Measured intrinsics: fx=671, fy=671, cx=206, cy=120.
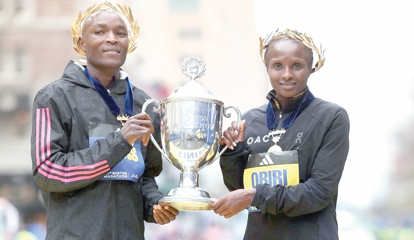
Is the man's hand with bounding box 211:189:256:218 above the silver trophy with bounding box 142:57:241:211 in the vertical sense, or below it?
below

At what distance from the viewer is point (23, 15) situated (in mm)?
14633

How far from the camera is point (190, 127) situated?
229 cm

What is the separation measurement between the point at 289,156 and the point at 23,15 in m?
13.3

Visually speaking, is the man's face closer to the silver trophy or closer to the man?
the man

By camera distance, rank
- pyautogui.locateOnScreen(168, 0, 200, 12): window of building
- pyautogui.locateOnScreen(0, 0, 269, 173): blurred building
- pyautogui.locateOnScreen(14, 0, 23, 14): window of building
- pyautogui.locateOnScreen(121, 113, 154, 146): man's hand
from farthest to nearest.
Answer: pyautogui.locateOnScreen(168, 0, 200, 12): window of building, pyautogui.locateOnScreen(14, 0, 23, 14): window of building, pyautogui.locateOnScreen(0, 0, 269, 173): blurred building, pyautogui.locateOnScreen(121, 113, 154, 146): man's hand

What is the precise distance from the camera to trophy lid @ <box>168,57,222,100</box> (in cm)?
230

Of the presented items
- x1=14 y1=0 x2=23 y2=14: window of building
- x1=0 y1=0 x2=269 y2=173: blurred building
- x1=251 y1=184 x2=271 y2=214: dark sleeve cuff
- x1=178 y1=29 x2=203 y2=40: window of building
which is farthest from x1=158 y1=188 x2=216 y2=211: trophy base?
x1=178 y1=29 x2=203 y2=40: window of building

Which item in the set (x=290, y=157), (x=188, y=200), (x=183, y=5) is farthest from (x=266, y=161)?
(x=183, y=5)

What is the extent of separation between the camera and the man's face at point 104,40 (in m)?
2.33

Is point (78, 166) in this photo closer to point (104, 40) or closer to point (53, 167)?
point (53, 167)

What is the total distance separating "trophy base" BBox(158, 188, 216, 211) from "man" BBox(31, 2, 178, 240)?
6cm

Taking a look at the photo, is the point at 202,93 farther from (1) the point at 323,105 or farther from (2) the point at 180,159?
(1) the point at 323,105

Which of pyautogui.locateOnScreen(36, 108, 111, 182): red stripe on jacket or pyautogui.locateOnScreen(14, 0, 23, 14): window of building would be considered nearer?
pyautogui.locateOnScreen(36, 108, 111, 182): red stripe on jacket

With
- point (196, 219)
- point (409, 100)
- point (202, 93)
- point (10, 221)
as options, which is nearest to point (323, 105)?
point (202, 93)
